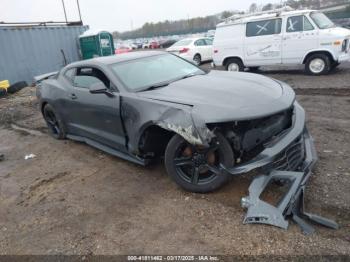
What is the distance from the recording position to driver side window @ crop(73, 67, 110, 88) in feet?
14.2

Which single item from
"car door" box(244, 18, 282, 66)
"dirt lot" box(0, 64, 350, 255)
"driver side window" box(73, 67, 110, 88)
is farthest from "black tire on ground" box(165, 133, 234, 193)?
"car door" box(244, 18, 282, 66)

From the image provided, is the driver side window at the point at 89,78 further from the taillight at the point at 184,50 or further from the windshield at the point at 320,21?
the taillight at the point at 184,50

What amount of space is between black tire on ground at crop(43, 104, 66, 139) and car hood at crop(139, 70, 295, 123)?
96.2 inches

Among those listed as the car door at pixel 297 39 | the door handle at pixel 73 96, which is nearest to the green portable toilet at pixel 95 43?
the car door at pixel 297 39

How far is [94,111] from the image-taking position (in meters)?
4.40

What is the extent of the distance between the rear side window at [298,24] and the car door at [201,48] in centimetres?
655

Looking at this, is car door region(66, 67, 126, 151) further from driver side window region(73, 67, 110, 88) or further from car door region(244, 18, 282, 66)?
car door region(244, 18, 282, 66)

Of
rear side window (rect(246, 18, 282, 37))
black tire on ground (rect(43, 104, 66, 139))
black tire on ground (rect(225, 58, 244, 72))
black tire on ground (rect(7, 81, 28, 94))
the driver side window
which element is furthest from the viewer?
black tire on ground (rect(7, 81, 28, 94))

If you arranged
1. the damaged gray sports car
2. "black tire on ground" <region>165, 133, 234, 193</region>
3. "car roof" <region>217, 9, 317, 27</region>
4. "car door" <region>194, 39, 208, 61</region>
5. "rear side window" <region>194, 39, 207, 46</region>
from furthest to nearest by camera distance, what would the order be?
1. "rear side window" <region>194, 39, 207, 46</region>
2. "car door" <region>194, 39, 208, 61</region>
3. "car roof" <region>217, 9, 317, 27</region>
4. "black tire on ground" <region>165, 133, 234, 193</region>
5. the damaged gray sports car

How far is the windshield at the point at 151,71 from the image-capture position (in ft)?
13.3

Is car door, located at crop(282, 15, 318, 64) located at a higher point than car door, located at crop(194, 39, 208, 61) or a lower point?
higher

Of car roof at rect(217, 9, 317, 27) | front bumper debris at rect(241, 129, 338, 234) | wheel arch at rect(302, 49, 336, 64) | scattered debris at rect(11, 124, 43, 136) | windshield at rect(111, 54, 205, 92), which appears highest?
car roof at rect(217, 9, 317, 27)

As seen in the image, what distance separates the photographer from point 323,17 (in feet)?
32.4

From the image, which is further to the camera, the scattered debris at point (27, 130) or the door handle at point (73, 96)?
the scattered debris at point (27, 130)
